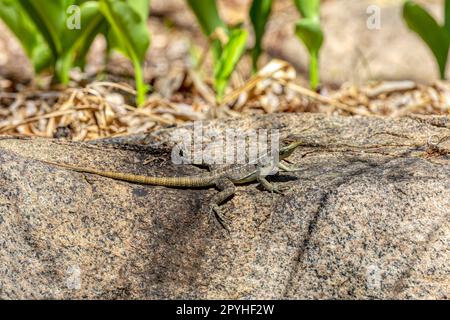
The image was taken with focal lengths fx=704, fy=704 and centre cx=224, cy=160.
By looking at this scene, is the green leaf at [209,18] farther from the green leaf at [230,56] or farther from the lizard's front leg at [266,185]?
the lizard's front leg at [266,185]

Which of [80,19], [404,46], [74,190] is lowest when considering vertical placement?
[404,46]

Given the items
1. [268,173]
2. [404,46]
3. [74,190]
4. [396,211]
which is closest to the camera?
[396,211]

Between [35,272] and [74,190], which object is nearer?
[35,272]

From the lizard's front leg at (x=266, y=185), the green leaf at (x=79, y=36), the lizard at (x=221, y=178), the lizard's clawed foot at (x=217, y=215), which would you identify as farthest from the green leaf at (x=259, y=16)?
the lizard's clawed foot at (x=217, y=215)

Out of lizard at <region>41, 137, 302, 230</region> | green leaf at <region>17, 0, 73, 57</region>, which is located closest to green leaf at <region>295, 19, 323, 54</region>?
green leaf at <region>17, 0, 73, 57</region>

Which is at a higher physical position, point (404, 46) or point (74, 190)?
point (74, 190)

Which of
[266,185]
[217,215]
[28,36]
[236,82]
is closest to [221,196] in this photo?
[217,215]
